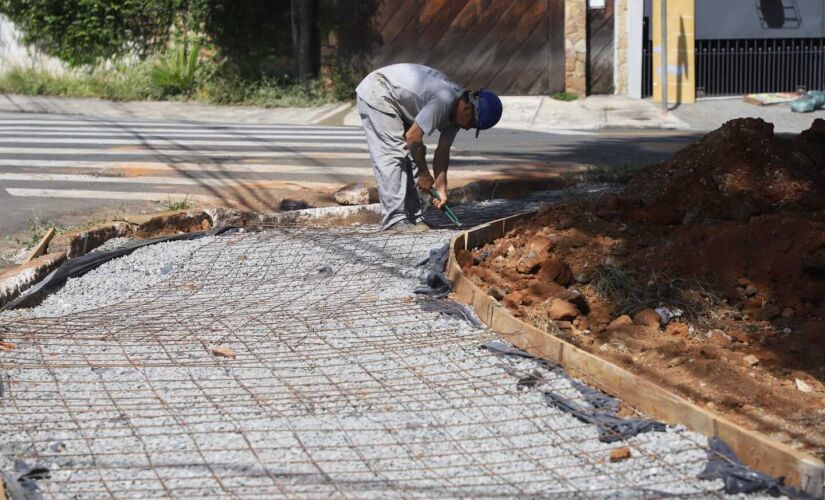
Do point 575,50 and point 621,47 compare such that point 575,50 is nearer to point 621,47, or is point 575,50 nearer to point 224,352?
point 621,47

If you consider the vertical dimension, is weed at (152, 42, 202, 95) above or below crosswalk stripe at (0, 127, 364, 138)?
above

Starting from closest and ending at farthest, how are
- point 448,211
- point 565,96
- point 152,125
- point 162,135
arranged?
1. point 448,211
2. point 162,135
3. point 152,125
4. point 565,96

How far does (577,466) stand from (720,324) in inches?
68.6

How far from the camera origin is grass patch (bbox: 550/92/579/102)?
17375 millimetres

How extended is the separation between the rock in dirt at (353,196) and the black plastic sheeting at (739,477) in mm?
5298

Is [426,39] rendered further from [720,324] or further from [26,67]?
[720,324]

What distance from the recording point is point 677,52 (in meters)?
17.2

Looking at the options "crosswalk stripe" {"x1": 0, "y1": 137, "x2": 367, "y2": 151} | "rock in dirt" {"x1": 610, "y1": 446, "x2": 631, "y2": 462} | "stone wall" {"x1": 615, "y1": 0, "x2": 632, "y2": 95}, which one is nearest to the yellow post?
"stone wall" {"x1": 615, "y1": 0, "x2": 632, "y2": 95}

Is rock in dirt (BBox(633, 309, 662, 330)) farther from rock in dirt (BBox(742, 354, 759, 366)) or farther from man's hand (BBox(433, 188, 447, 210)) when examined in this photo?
man's hand (BBox(433, 188, 447, 210))

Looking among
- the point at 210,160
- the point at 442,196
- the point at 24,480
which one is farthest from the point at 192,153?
the point at 24,480

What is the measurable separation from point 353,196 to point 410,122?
142 cm

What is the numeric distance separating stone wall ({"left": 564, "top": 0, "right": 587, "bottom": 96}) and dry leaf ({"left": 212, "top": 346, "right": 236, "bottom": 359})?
1308 centimetres

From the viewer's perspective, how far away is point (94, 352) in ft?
17.4

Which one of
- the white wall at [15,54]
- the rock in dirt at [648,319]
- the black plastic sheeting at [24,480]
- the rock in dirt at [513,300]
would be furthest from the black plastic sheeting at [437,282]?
the white wall at [15,54]
